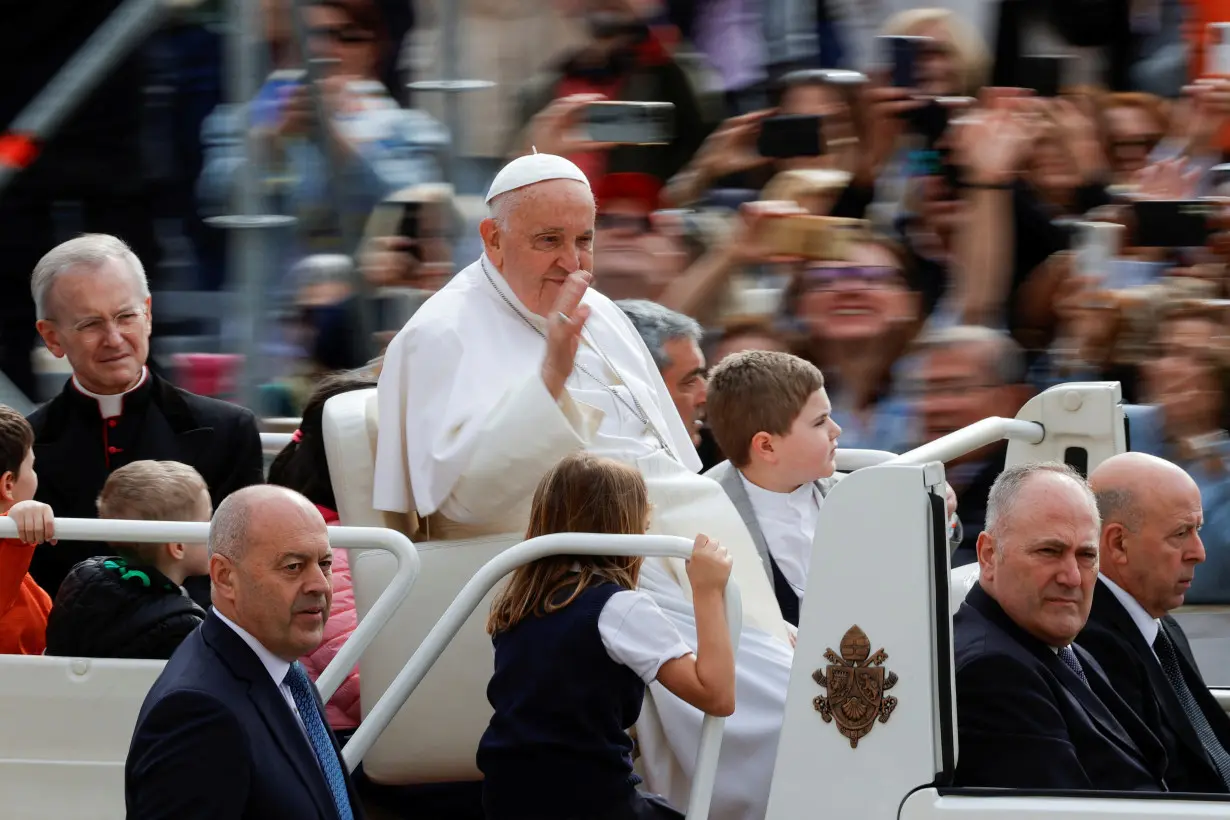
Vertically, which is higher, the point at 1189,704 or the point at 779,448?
Result: the point at 779,448

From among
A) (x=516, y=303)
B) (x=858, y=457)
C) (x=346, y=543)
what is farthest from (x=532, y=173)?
(x=858, y=457)

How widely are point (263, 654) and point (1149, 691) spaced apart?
67.1 inches

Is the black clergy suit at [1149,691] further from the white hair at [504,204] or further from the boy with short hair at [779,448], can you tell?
the white hair at [504,204]

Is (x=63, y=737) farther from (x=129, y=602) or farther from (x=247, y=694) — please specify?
(x=247, y=694)

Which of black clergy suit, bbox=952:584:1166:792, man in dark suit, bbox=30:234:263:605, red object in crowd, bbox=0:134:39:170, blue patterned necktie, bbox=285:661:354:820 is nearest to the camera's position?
blue patterned necktie, bbox=285:661:354:820

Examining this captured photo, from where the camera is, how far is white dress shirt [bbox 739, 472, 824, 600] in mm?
4289

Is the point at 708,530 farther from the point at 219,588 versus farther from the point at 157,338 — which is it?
the point at 157,338

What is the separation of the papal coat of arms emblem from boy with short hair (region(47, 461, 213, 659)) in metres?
1.28

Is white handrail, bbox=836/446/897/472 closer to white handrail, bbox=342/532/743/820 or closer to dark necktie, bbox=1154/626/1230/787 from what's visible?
dark necktie, bbox=1154/626/1230/787

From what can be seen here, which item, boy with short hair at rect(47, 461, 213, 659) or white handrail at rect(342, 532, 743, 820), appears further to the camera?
boy with short hair at rect(47, 461, 213, 659)

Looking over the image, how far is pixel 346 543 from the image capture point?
3.60 m

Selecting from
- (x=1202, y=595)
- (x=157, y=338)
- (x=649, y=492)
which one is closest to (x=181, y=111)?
(x=157, y=338)

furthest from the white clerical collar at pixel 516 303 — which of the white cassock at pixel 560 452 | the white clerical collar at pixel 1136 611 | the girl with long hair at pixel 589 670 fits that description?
the white clerical collar at pixel 1136 611

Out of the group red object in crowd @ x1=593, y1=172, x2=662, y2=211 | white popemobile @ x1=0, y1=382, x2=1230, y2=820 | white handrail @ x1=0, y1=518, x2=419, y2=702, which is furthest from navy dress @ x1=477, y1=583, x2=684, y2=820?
red object in crowd @ x1=593, y1=172, x2=662, y2=211
